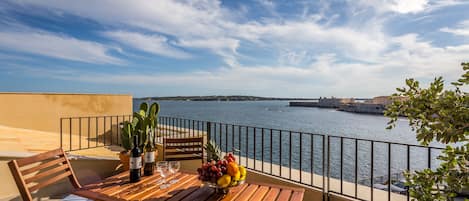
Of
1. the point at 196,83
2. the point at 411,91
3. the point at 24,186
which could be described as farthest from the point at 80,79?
the point at 411,91

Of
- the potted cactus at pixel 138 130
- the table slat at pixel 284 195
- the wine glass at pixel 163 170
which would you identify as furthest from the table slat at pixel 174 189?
the potted cactus at pixel 138 130

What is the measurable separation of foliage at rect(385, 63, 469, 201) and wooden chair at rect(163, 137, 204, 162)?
2639mm

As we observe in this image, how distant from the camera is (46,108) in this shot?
683 centimetres

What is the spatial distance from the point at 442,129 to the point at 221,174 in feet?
4.29

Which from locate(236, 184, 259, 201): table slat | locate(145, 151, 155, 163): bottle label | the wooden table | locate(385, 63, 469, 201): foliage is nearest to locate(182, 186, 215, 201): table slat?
the wooden table

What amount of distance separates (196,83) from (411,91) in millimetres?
16025

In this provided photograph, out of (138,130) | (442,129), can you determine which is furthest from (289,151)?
(442,129)

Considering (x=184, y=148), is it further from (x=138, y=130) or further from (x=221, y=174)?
(x=221, y=174)

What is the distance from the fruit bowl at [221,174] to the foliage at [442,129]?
105 cm

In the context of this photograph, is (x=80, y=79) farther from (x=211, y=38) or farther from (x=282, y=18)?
(x=282, y=18)

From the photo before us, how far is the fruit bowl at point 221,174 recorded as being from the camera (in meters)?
1.72

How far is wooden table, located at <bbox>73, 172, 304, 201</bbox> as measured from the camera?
179cm

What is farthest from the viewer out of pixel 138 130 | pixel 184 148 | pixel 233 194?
pixel 184 148

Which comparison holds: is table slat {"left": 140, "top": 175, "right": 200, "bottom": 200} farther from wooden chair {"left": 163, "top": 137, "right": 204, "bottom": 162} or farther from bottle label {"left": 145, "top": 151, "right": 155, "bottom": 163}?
wooden chair {"left": 163, "top": 137, "right": 204, "bottom": 162}
